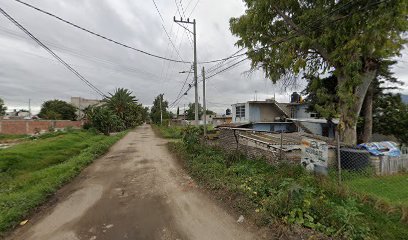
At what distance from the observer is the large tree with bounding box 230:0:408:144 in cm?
910

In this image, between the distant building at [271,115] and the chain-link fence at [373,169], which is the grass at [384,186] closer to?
the chain-link fence at [373,169]

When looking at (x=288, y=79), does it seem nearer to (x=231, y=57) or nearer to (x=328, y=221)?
(x=231, y=57)

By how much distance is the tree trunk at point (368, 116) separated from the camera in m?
13.7

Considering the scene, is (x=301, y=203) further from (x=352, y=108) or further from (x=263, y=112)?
(x=263, y=112)

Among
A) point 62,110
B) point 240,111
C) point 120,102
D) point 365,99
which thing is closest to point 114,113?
point 120,102

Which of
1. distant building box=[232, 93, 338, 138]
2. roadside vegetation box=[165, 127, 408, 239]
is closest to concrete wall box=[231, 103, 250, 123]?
distant building box=[232, 93, 338, 138]

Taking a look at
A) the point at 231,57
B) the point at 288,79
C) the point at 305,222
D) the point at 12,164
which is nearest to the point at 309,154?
the point at 305,222

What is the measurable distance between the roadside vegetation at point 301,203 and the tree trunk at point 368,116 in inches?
346

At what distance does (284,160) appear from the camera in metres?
8.64

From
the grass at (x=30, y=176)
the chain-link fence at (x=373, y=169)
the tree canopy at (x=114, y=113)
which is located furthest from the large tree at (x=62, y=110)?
the chain-link fence at (x=373, y=169)

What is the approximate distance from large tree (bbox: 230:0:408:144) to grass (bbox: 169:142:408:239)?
568 centimetres

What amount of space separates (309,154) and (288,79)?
342 inches

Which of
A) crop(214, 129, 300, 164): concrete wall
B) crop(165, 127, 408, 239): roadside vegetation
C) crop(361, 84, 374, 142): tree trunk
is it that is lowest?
crop(165, 127, 408, 239): roadside vegetation

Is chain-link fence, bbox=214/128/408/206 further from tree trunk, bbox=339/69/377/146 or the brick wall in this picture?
the brick wall
